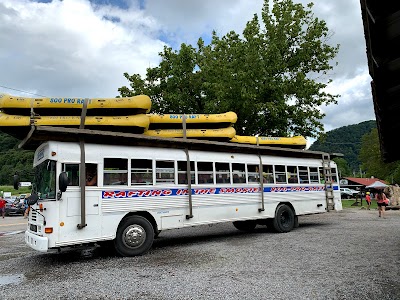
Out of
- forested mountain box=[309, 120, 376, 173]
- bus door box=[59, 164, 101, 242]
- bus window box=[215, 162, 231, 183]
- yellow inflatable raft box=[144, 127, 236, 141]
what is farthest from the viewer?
forested mountain box=[309, 120, 376, 173]

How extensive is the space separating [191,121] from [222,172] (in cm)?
179

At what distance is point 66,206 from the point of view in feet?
23.8

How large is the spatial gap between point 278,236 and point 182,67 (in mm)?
12688

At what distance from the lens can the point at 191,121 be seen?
10109mm

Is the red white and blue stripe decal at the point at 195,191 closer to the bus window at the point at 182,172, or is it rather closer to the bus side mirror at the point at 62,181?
the bus window at the point at 182,172

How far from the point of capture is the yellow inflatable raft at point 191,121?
9742 mm

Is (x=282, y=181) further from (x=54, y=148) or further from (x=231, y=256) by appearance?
(x=54, y=148)

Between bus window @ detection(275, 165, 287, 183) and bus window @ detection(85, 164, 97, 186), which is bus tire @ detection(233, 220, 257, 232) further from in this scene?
bus window @ detection(85, 164, 97, 186)

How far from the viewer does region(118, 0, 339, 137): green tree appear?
55.1 feet

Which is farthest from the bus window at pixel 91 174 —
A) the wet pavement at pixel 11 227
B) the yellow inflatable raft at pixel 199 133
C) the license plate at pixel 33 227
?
the wet pavement at pixel 11 227

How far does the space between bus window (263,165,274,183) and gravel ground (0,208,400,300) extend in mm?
2202

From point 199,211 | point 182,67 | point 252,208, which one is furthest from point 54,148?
point 182,67

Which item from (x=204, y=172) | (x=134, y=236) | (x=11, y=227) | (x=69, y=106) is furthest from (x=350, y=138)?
(x=69, y=106)

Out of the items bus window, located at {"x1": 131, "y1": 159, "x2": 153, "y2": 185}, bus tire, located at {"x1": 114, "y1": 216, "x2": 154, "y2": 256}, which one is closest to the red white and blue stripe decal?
bus window, located at {"x1": 131, "y1": 159, "x2": 153, "y2": 185}
